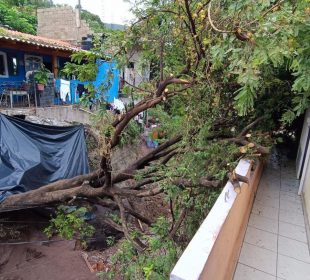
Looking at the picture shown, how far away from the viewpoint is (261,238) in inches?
114

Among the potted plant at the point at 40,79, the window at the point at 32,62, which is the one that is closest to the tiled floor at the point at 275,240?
the potted plant at the point at 40,79

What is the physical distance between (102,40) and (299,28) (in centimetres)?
279

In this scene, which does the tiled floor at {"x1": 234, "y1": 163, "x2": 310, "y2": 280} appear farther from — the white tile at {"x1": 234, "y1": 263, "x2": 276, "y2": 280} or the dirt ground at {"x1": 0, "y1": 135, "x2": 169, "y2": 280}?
the dirt ground at {"x1": 0, "y1": 135, "x2": 169, "y2": 280}

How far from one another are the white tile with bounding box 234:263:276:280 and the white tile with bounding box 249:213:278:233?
0.74 m

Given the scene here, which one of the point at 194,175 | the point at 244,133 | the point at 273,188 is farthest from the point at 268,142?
the point at 194,175

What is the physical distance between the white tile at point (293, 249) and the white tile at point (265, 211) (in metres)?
0.42

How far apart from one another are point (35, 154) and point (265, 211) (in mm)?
4365

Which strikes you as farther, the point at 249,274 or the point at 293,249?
the point at 293,249

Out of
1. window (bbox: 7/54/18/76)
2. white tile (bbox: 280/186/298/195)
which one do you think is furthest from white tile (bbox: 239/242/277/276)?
window (bbox: 7/54/18/76)

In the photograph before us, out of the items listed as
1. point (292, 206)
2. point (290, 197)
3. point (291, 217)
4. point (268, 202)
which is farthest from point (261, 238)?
point (290, 197)

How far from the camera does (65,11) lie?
541 inches

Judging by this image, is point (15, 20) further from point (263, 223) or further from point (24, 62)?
point (263, 223)

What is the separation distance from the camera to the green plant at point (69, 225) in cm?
506

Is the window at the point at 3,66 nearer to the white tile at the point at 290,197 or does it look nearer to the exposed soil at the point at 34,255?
the exposed soil at the point at 34,255
